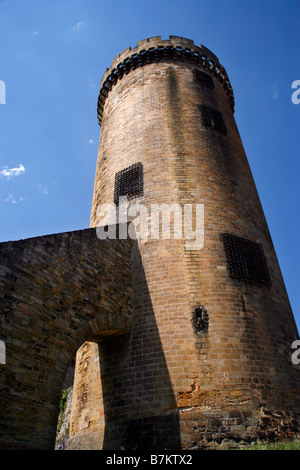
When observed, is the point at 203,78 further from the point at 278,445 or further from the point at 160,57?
the point at 278,445

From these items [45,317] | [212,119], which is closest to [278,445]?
[45,317]

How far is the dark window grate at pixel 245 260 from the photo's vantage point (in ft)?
30.9

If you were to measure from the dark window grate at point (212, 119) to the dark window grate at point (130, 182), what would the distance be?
305cm

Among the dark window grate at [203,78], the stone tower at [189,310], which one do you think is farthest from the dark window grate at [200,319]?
the dark window grate at [203,78]

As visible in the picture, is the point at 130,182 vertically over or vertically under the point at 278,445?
over

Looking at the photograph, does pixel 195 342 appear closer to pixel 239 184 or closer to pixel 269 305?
pixel 269 305

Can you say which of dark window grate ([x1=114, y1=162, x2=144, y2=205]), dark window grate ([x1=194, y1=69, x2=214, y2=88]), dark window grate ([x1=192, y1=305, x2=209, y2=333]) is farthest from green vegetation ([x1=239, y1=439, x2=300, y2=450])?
dark window grate ([x1=194, y1=69, x2=214, y2=88])

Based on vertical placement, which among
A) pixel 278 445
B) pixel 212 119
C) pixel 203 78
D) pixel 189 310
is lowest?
pixel 278 445

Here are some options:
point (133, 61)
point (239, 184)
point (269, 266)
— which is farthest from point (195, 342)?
point (133, 61)

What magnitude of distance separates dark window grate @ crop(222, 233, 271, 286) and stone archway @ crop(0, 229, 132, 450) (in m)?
3.03

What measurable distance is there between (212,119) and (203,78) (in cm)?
239

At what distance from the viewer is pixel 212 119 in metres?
12.7

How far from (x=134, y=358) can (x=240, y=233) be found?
4564 mm

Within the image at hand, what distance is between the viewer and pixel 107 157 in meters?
13.0
